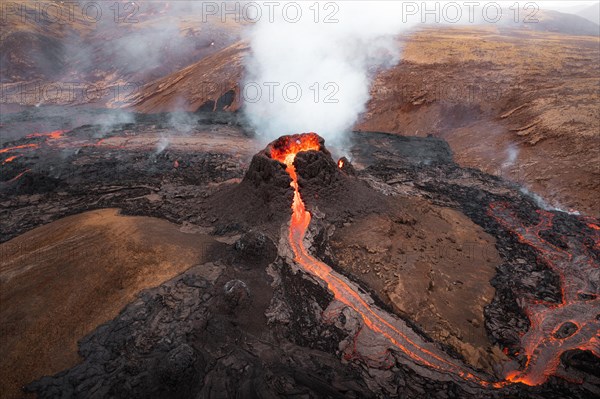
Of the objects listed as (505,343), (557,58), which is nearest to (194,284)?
(505,343)

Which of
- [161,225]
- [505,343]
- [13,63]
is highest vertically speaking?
[13,63]

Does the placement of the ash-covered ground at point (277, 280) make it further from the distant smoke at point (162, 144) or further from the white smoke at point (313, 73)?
the white smoke at point (313, 73)

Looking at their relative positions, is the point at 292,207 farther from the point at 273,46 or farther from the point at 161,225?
→ the point at 273,46

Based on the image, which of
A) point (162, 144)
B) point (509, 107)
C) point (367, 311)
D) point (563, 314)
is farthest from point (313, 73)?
point (563, 314)

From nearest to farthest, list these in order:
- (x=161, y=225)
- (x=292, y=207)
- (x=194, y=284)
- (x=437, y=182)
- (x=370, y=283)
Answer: (x=194, y=284)
(x=370, y=283)
(x=161, y=225)
(x=292, y=207)
(x=437, y=182)

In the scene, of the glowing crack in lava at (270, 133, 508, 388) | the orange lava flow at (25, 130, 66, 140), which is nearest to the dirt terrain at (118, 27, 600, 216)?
the orange lava flow at (25, 130, 66, 140)

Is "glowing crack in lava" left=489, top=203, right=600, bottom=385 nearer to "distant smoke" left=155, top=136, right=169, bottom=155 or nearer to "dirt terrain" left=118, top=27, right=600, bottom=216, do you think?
"dirt terrain" left=118, top=27, right=600, bottom=216
